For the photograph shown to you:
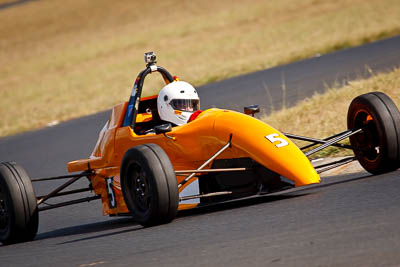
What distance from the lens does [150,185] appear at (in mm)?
6938

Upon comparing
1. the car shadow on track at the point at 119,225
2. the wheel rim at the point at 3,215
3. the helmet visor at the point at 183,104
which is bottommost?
the car shadow on track at the point at 119,225

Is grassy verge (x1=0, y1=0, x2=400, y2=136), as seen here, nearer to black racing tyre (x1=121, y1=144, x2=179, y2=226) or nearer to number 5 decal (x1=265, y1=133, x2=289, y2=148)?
black racing tyre (x1=121, y1=144, x2=179, y2=226)

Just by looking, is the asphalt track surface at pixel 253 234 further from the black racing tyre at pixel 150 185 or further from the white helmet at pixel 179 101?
the white helmet at pixel 179 101

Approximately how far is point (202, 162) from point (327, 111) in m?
5.06

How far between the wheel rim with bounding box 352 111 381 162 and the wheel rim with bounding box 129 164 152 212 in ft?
7.80

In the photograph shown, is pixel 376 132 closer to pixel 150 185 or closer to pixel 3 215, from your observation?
pixel 150 185

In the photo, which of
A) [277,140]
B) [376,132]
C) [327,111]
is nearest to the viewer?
[277,140]

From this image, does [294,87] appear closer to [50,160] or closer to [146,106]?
[50,160]

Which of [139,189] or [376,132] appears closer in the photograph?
[139,189]

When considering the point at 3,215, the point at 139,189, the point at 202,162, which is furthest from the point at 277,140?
the point at 3,215

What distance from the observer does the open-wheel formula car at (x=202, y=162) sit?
7.07m

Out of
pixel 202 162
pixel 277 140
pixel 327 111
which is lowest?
pixel 202 162

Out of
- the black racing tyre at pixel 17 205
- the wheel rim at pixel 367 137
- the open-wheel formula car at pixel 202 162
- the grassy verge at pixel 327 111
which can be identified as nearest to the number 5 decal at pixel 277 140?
the open-wheel formula car at pixel 202 162

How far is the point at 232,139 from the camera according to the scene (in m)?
7.49
